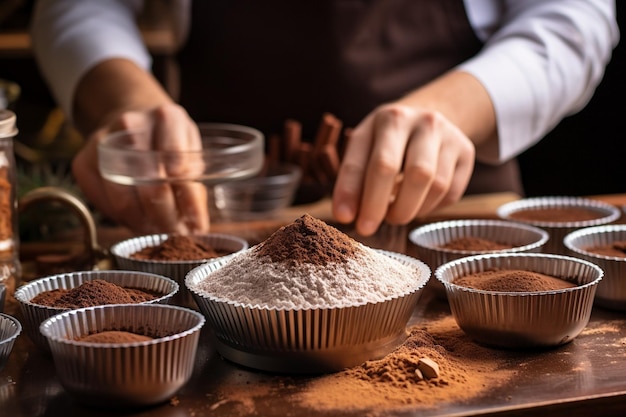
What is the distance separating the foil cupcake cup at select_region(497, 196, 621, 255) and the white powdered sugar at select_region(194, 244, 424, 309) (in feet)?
1.40

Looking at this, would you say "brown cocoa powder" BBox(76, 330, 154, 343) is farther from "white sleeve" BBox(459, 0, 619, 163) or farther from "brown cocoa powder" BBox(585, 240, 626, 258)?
"white sleeve" BBox(459, 0, 619, 163)

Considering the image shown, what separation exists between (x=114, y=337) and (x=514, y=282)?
1.59ft

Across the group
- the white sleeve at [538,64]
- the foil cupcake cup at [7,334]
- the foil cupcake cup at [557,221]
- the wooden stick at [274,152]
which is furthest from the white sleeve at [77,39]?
the foil cupcake cup at [7,334]

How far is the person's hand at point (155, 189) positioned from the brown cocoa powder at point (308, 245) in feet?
1.33

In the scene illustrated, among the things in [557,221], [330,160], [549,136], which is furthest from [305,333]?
[549,136]

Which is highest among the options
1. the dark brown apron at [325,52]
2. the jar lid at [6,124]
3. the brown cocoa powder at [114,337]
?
the dark brown apron at [325,52]

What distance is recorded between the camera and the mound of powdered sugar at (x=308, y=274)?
1054mm

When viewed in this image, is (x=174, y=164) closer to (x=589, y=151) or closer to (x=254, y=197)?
(x=254, y=197)

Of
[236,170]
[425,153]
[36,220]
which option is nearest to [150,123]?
[236,170]

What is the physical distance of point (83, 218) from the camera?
1.47 m

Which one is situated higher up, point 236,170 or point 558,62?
point 558,62

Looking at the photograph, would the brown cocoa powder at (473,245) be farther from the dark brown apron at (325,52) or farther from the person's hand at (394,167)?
the dark brown apron at (325,52)

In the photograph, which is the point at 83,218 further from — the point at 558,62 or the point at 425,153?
the point at 558,62

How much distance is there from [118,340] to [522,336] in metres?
0.46
